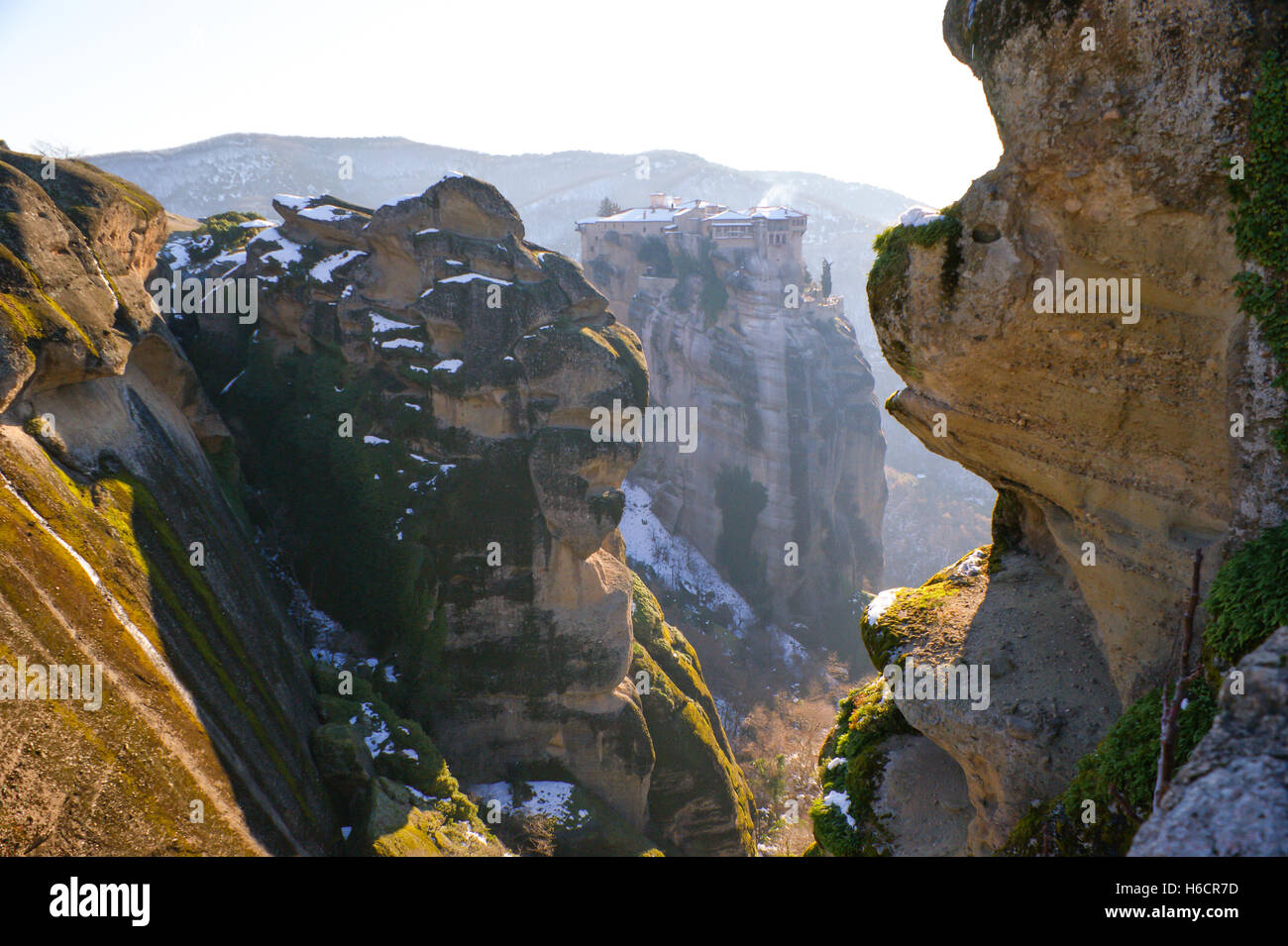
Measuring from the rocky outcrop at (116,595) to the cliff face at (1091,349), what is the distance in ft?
30.6

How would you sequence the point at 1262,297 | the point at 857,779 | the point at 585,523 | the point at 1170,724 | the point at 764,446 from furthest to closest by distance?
the point at 764,446 → the point at 585,523 → the point at 857,779 → the point at 1262,297 → the point at 1170,724

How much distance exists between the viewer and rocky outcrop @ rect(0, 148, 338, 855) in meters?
8.87

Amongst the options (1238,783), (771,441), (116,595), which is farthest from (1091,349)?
(771,441)

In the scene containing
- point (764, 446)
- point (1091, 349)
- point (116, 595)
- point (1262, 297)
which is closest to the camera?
point (1262, 297)

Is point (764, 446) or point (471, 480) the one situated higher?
point (471, 480)

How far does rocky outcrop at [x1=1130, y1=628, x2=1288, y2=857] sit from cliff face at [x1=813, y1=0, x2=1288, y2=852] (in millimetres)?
2464

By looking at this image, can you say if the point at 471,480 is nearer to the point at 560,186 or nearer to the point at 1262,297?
the point at 1262,297

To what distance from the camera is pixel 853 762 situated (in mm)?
9633

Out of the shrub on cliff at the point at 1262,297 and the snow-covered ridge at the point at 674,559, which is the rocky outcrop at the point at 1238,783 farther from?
the snow-covered ridge at the point at 674,559

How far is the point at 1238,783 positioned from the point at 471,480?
61.3 feet

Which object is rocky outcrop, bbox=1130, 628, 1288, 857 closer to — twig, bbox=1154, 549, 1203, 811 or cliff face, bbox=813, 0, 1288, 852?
twig, bbox=1154, 549, 1203, 811

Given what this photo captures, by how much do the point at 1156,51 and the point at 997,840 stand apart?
6976mm

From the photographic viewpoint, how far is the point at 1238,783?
3.53 metres
